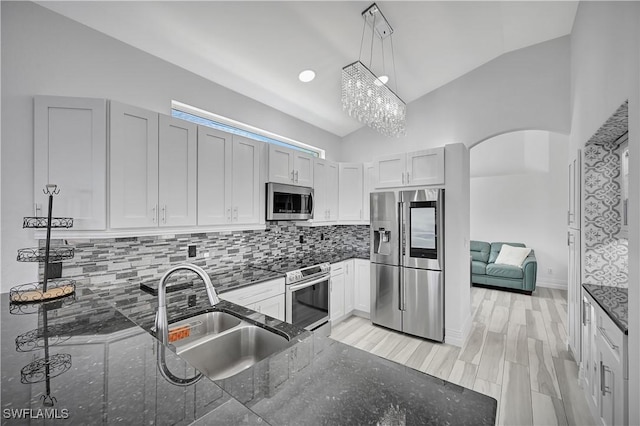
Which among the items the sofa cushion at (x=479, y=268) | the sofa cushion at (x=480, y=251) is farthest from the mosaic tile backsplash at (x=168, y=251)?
the sofa cushion at (x=480, y=251)

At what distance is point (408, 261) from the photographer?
3.36 m

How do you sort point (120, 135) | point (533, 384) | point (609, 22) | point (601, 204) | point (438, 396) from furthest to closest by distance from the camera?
point (533, 384) → point (601, 204) → point (120, 135) → point (609, 22) → point (438, 396)

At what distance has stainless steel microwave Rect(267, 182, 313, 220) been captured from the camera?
2973mm

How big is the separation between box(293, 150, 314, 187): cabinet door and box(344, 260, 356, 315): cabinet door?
50.3 inches

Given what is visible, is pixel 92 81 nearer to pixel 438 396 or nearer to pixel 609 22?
pixel 438 396

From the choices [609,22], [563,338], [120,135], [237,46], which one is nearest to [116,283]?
[120,135]

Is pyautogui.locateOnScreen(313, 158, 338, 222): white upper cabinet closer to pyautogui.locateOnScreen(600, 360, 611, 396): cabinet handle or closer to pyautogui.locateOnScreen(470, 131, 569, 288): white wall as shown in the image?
pyautogui.locateOnScreen(600, 360, 611, 396): cabinet handle

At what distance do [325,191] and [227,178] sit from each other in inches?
61.6

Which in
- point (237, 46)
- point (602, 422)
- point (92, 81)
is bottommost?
point (602, 422)

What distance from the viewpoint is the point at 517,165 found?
5883mm

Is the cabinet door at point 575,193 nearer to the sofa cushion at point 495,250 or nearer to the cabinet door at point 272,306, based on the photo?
the cabinet door at point 272,306

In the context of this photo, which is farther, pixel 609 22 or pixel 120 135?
pixel 120 135

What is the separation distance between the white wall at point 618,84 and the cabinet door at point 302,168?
266cm

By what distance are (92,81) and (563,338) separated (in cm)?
546
